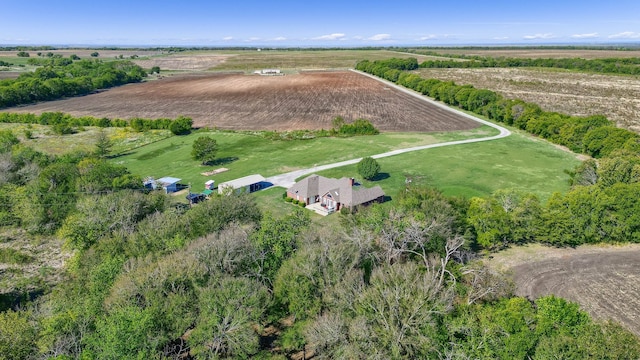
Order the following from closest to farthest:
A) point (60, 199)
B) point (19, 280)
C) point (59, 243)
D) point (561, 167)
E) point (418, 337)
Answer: point (418, 337)
point (19, 280)
point (59, 243)
point (60, 199)
point (561, 167)

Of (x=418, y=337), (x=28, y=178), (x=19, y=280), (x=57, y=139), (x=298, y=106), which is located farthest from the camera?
(x=298, y=106)

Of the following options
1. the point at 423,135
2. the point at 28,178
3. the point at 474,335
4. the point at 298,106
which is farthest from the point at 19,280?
the point at 298,106

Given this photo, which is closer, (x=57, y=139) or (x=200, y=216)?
(x=200, y=216)

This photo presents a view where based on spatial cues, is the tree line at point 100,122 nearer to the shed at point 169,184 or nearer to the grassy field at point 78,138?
the grassy field at point 78,138

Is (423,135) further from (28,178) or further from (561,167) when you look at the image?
(28,178)

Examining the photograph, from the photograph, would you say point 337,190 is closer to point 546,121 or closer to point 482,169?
point 482,169

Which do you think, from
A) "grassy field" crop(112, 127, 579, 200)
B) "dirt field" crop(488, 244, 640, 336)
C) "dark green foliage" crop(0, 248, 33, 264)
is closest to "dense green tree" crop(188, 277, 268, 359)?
"dirt field" crop(488, 244, 640, 336)

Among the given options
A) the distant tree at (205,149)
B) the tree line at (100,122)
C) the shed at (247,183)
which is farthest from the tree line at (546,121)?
the tree line at (100,122)
